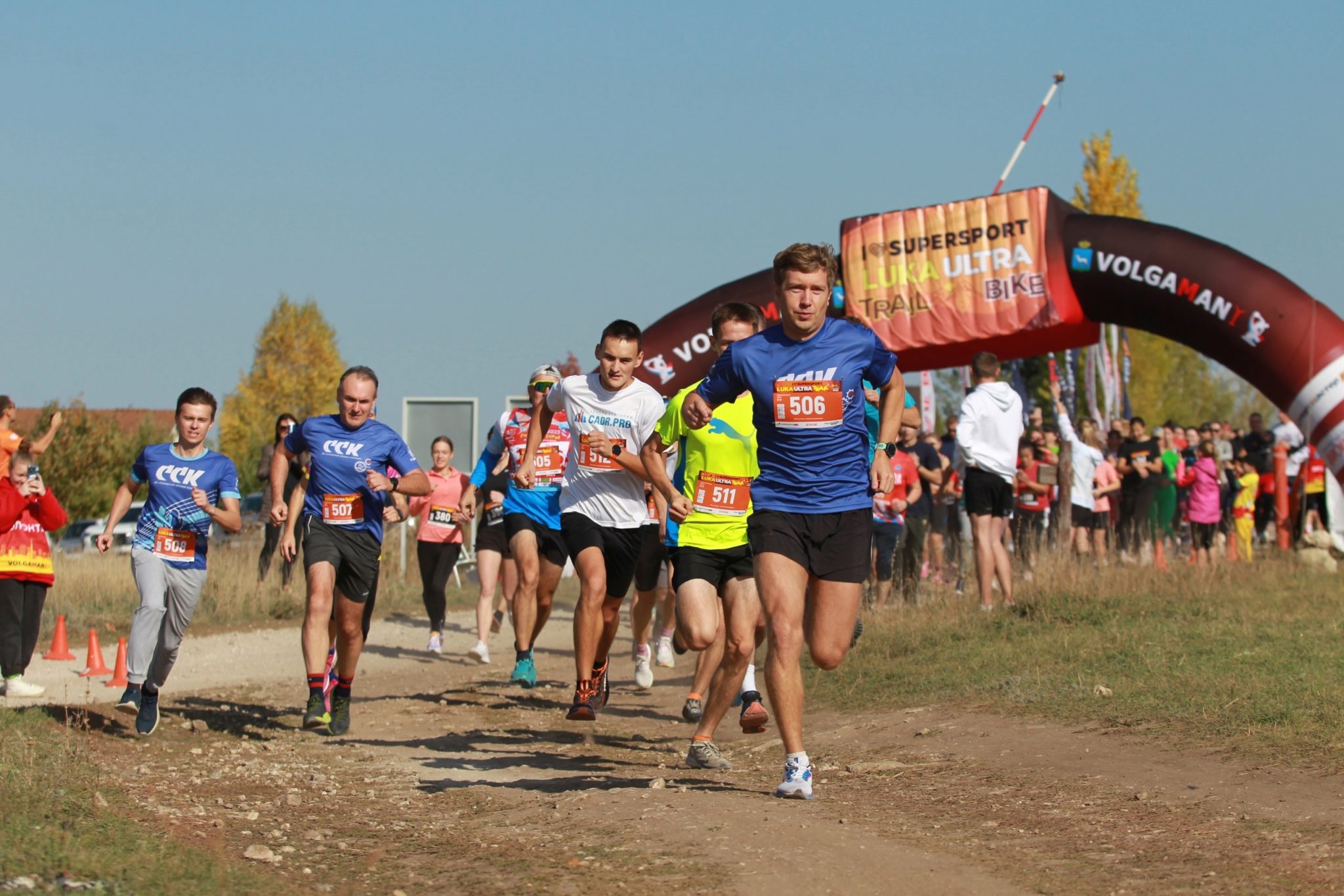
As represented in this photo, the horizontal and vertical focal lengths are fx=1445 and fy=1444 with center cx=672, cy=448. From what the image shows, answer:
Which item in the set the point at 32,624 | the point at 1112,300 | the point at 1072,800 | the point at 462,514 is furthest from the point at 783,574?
the point at 1112,300

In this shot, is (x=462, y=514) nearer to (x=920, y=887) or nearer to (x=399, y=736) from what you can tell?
(x=399, y=736)

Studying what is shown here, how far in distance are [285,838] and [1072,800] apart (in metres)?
3.05

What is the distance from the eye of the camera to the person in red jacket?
9461mm

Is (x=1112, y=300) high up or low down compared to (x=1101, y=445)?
up

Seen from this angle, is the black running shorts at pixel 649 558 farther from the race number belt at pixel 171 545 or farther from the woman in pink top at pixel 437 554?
the woman in pink top at pixel 437 554

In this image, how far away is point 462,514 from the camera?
32.3 ft

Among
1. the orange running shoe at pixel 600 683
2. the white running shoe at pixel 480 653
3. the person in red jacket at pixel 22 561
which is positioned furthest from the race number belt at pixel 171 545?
the white running shoe at pixel 480 653

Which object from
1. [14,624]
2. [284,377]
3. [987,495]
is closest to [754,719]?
[14,624]

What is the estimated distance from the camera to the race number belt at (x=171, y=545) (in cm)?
816

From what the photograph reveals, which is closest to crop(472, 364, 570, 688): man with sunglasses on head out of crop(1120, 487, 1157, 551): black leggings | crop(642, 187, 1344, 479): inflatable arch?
crop(642, 187, 1344, 479): inflatable arch

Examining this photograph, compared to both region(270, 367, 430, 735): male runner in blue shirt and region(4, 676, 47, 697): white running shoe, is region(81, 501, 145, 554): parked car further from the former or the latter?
region(270, 367, 430, 735): male runner in blue shirt

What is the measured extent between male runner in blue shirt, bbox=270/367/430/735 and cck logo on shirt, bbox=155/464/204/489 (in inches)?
17.2

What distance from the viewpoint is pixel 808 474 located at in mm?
5770

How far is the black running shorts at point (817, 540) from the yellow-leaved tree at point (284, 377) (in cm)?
5258
